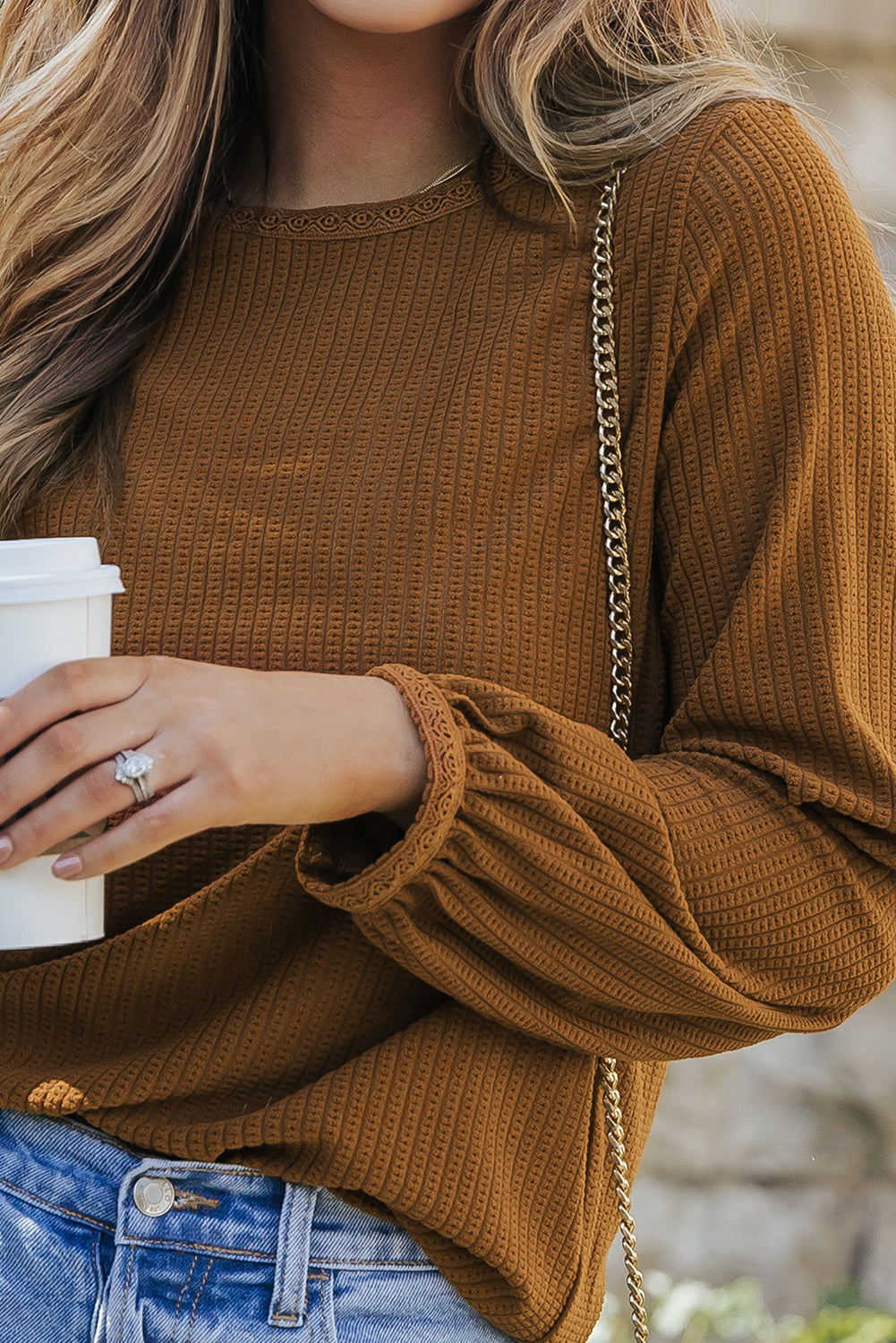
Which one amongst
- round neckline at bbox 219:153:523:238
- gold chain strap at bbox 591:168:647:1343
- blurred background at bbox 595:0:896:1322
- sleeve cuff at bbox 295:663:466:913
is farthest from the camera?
blurred background at bbox 595:0:896:1322

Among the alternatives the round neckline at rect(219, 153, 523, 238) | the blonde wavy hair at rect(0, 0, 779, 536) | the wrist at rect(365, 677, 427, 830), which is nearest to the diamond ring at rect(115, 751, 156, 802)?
the wrist at rect(365, 677, 427, 830)

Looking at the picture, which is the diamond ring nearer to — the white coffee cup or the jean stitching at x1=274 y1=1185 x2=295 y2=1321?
the white coffee cup

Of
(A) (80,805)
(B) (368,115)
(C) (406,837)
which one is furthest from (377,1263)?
(B) (368,115)

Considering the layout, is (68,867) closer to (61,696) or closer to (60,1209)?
(61,696)

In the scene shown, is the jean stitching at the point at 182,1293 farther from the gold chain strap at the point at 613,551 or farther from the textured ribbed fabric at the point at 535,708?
the gold chain strap at the point at 613,551

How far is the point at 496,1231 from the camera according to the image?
3.21 feet

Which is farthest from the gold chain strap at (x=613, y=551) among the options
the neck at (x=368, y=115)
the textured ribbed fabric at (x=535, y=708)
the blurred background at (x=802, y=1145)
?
the blurred background at (x=802, y=1145)

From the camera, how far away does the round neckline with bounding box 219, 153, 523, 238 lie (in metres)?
1.20

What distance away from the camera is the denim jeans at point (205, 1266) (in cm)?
96

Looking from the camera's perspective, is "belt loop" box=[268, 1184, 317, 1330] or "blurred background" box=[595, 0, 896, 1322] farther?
"blurred background" box=[595, 0, 896, 1322]

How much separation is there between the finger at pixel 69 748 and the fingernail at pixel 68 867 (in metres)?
0.03

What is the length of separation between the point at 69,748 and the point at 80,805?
3cm

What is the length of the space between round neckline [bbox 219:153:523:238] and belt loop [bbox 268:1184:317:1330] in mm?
730

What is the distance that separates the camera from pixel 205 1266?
38.0 inches
